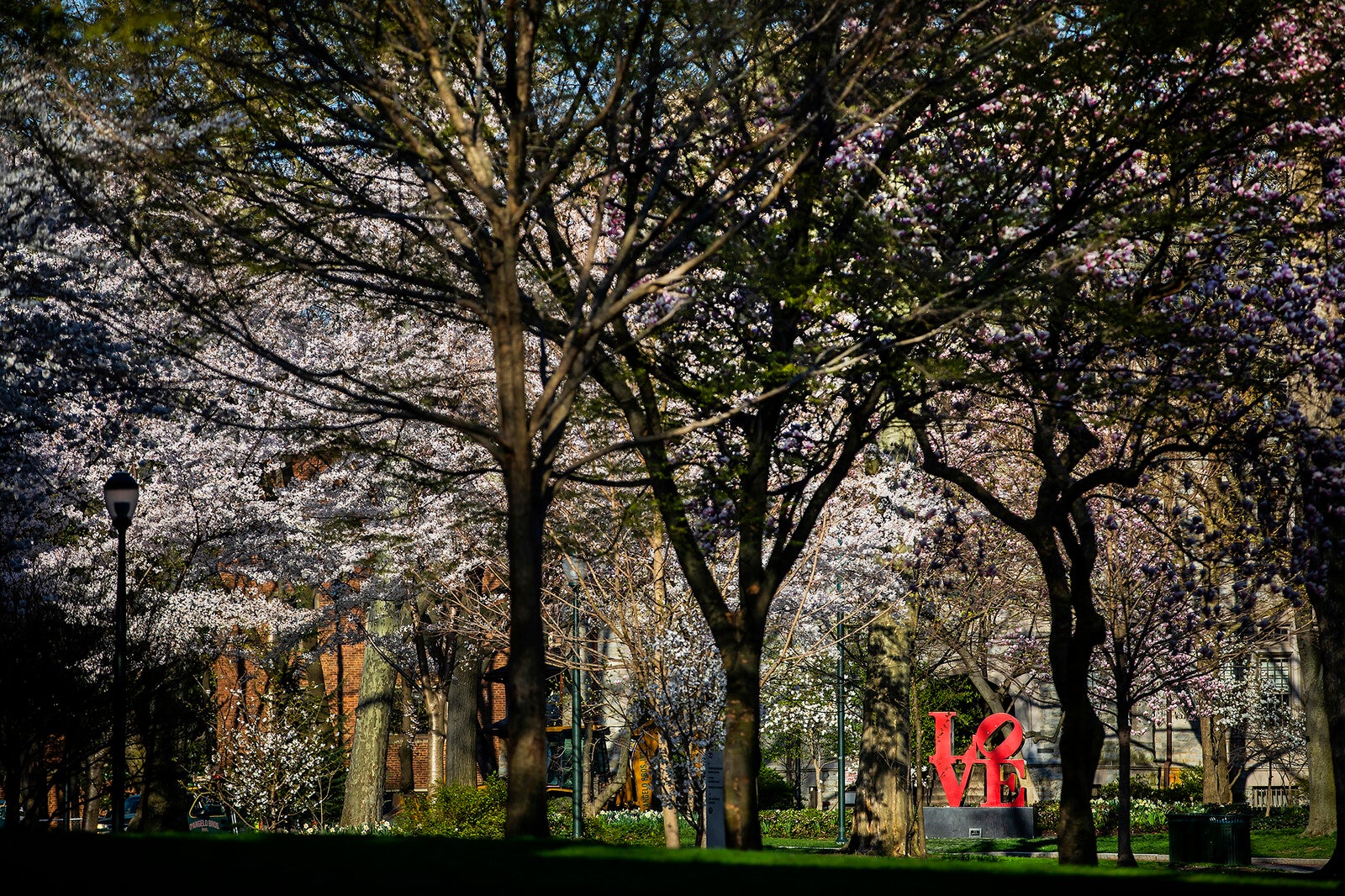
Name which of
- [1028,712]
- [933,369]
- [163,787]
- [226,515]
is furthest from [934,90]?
[1028,712]

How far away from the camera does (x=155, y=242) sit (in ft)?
51.5

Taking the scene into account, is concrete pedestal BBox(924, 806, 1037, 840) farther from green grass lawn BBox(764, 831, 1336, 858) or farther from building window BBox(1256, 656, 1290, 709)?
building window BBox(1256, 656, 1290, 709)

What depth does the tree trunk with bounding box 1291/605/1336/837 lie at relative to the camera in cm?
2694

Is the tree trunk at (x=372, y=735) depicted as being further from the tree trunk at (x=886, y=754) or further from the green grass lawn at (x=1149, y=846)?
the green grass lawn at (x=1149, y=846)

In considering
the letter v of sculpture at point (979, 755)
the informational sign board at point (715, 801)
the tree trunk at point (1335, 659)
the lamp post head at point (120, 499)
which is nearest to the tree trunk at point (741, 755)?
the informational sign board at point (715, 801)

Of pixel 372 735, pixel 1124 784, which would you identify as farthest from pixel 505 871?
pixel 372 735

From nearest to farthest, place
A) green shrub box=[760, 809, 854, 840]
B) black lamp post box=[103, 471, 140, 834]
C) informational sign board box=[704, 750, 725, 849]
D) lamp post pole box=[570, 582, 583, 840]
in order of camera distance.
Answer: informational sign board box=[704, 750, 725, 849] < black lamp post box=[103, 471, 140, 834] < lamp post pole box=[570, 582, 583, 840] < green shrub box=[760, 809, 854, 840]

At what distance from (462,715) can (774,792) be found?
15905mm

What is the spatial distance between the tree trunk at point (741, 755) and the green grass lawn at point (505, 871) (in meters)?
3.53

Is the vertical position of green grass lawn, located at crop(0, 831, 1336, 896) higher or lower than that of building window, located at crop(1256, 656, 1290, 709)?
lower

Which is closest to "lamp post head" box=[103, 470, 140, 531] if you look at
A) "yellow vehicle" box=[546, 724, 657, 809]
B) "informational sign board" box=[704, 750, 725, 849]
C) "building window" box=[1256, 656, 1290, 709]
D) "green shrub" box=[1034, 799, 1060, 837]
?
"informational sign board" box=[704, 750, 725, 849]

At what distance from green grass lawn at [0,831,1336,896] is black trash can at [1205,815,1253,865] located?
41.3ft

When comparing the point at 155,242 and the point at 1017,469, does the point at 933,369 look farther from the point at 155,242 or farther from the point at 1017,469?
the point at 1017,469

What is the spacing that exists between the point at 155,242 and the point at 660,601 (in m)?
7.80
